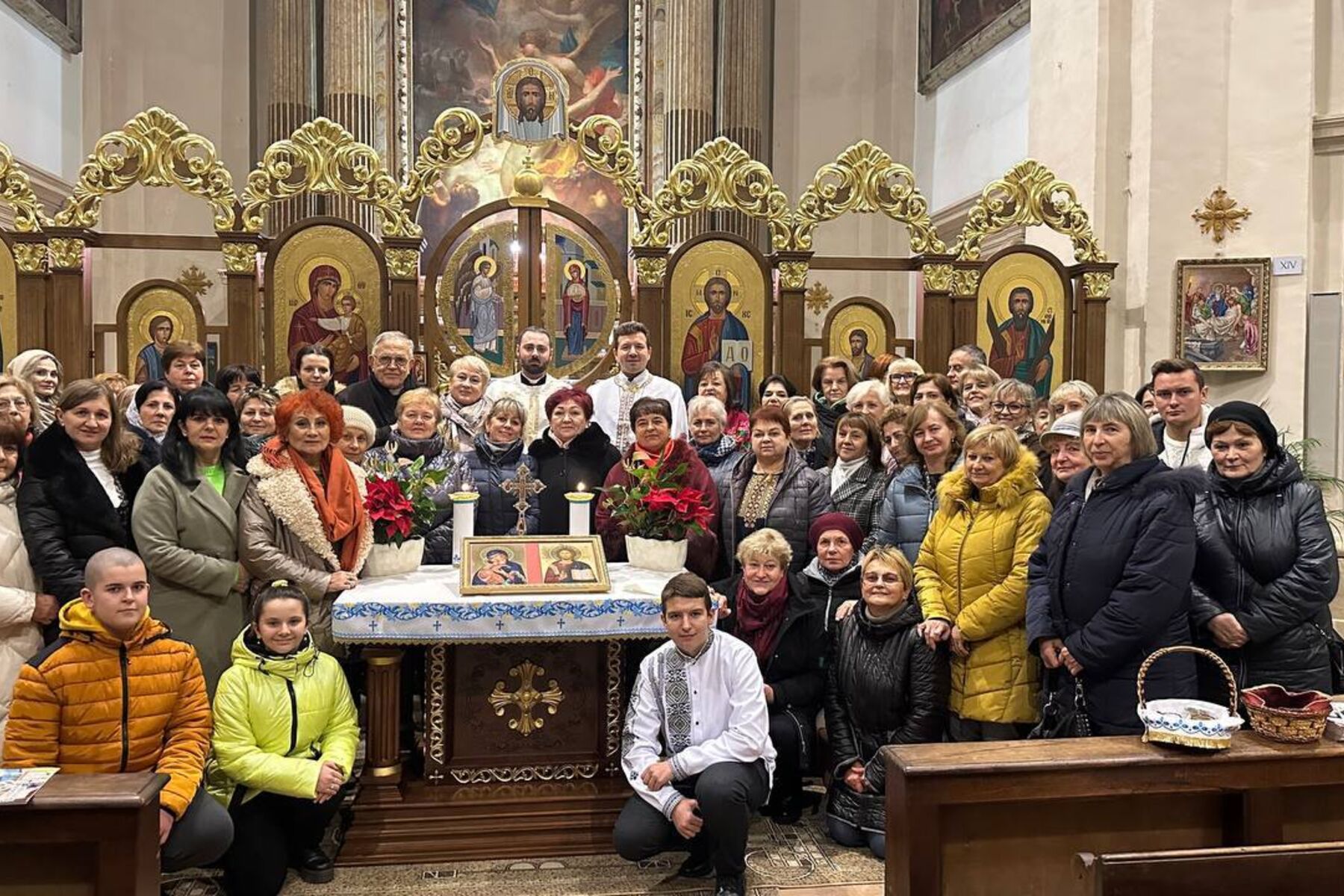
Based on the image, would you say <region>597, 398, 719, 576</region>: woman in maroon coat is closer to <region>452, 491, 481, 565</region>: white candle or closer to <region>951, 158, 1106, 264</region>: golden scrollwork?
<region>452, 491, 481, 565</region>: white candle

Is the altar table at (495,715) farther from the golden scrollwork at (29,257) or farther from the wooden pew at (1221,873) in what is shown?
the golden scrollwork at (29,257)

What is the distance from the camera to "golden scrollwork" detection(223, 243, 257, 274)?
8.55 meters

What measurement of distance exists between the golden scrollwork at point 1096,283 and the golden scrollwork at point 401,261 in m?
5.66

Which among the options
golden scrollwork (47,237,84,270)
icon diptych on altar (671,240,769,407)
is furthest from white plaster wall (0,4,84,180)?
icon diptych on altar (671,240,769,407)

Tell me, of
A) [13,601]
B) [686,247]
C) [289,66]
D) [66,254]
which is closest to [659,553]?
[13,601]

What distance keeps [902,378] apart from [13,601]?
201 inches

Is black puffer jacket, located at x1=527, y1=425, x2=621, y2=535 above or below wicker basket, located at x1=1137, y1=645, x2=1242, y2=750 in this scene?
above

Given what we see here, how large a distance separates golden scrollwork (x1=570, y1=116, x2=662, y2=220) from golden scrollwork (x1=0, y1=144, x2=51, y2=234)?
4134 mm

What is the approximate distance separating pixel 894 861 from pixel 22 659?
3288 mm

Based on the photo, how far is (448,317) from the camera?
29.6 feet

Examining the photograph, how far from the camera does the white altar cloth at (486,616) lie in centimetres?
435

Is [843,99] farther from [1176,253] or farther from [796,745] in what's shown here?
[796,745]

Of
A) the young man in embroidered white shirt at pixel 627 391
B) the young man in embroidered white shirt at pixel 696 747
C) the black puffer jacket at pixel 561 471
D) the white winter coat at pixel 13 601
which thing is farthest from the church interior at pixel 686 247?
the white winter coat at pixel 13 601

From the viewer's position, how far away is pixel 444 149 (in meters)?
8.66
